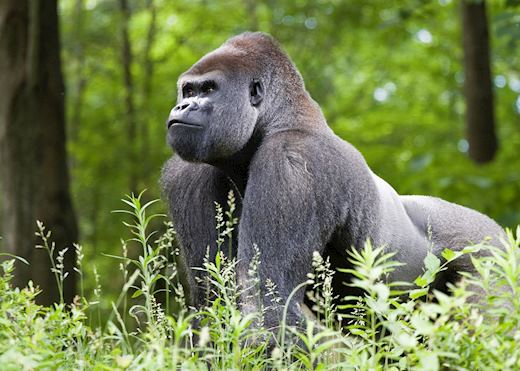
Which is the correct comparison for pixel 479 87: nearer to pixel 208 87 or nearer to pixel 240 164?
pixel 240 164

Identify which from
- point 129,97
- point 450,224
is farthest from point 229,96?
point 129,97

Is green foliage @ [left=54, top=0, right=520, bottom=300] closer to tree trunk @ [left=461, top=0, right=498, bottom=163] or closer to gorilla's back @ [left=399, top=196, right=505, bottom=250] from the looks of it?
tree trunk @ [left=461, top=0, right=498, bottom=163]

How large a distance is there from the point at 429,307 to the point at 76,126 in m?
9.27

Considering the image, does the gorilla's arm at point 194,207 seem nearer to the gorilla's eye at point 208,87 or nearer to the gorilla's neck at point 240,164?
the gorilla's neck at point 240,164

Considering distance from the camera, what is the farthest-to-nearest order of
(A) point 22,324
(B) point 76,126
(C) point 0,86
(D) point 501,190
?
(B) point 76,126 < (D) point 501,190 < (C) point 0,86 < (A) point 22,324

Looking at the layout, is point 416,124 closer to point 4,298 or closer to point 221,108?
point 221,108

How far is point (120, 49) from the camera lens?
444 inches

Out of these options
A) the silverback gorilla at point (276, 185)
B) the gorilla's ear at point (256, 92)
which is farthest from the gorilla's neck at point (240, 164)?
the gorilla's ear at point (256, 92)

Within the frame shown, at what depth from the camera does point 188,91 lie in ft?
14.6

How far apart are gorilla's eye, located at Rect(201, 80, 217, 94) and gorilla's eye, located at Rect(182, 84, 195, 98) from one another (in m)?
0.06

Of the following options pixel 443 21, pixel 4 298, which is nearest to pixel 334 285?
pixel 4 298

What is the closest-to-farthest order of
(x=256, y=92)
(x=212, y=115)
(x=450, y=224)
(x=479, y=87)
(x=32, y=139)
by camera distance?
(x=212, y=115) < (x=256, y=92) < (x=450, y=224) < (x=32, y=139) < (x=479, y=87)

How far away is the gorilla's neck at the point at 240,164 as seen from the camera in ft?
14.9

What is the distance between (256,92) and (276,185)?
78 cm
